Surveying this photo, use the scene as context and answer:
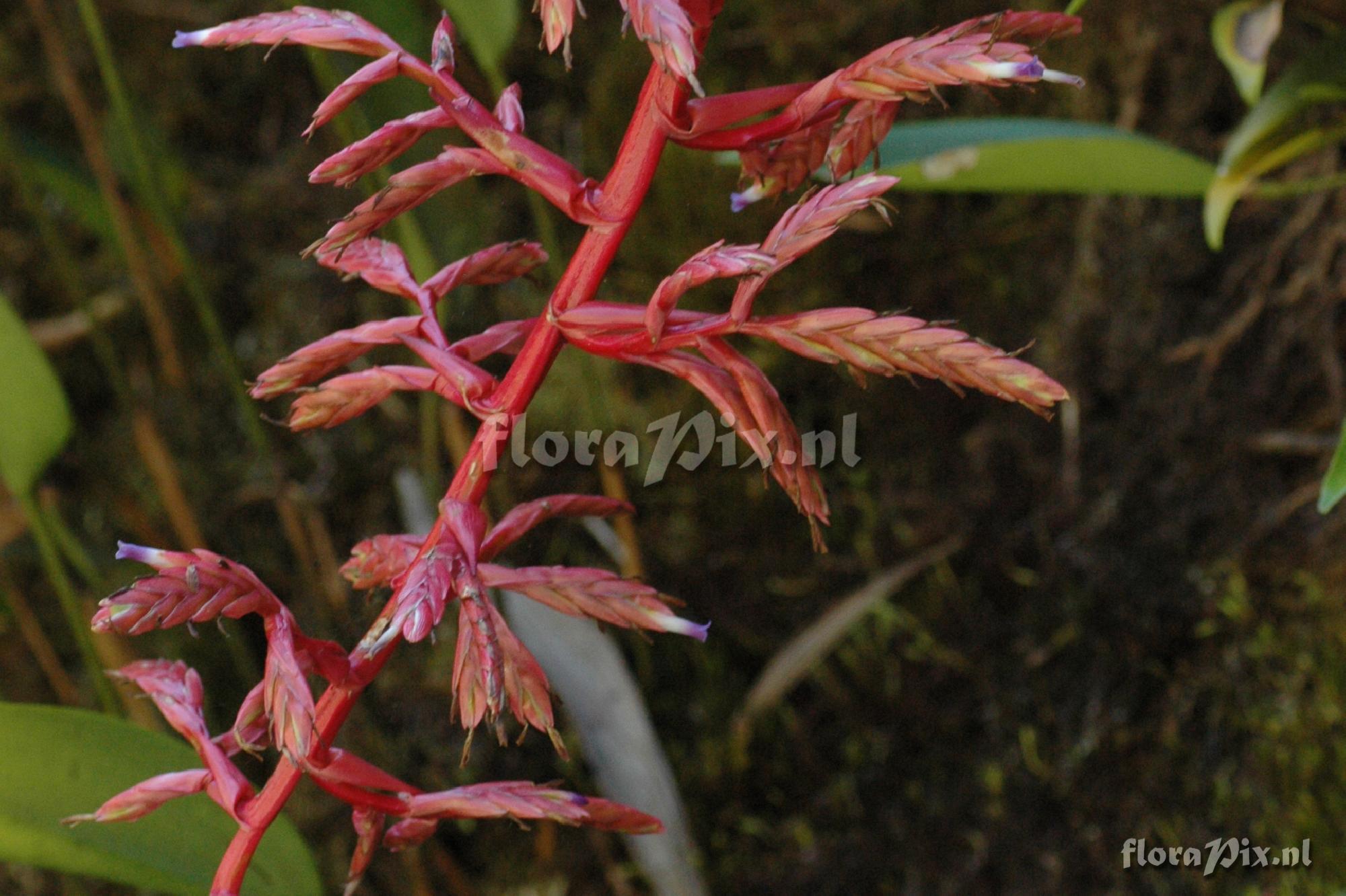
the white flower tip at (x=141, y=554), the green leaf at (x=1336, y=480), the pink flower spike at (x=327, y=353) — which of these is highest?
the pink flower spike at (x=327, y=353)

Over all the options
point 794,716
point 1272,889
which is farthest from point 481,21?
point 1272,889

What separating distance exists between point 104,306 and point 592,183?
85 cm

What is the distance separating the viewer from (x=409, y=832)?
10.5 inches

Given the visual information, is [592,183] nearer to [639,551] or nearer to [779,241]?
[779,241]

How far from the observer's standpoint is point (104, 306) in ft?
3.12

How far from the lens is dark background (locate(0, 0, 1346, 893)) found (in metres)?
0.65

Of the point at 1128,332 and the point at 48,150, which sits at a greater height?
the point at 48,150

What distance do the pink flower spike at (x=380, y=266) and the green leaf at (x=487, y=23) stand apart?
26 centimetres

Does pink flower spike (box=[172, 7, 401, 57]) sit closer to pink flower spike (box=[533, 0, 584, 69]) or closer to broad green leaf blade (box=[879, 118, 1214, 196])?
pink flower spike (box=[533, 0, 584, 69])

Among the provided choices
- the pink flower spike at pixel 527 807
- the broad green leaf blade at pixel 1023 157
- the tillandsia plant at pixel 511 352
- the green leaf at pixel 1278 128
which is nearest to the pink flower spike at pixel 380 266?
the tillandsia plant at pixel 511 352

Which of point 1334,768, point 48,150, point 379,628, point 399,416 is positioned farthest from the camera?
point 399,416

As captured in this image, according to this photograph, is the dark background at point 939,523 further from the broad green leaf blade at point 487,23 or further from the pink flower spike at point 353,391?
the pink flower spike at point 353,391

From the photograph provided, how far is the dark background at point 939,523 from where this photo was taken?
2.15 feet

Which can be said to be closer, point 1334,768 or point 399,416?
point 1334,768
